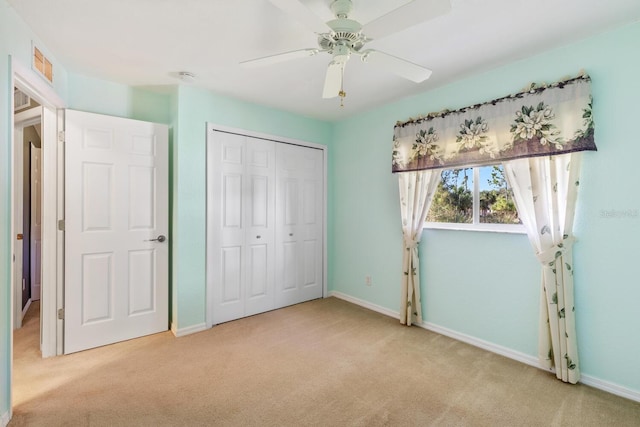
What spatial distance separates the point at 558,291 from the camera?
2094 mm

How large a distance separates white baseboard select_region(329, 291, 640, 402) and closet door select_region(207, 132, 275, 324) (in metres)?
1.28

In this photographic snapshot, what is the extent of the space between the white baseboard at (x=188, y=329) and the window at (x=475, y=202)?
248 cm

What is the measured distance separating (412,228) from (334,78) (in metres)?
1.75

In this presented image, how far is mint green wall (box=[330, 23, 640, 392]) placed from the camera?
1.91 metres

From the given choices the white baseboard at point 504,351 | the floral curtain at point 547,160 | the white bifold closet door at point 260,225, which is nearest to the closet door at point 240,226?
the white bifold closet door at point 260,225

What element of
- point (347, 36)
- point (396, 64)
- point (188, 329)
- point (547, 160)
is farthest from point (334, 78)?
point (188, 329)

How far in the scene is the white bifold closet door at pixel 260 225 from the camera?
3096 mm

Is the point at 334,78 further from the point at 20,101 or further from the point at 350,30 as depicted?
the point at 20,101

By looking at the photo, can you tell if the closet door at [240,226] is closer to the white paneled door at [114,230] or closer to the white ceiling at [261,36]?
the white paneled door at [114,230]

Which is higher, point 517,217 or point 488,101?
point 488,101

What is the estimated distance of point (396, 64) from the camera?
Result: 1.75 m

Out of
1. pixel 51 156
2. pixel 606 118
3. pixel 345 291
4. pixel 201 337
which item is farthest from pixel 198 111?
pixel 606 118

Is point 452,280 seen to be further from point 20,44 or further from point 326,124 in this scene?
point 20,44

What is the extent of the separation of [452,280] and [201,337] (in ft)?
7.94
